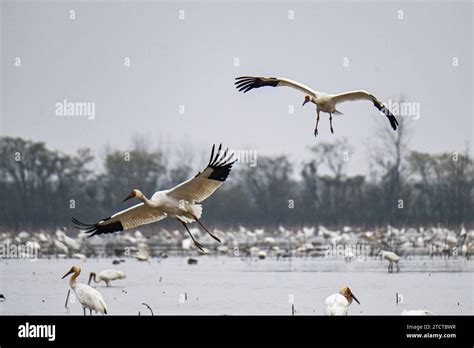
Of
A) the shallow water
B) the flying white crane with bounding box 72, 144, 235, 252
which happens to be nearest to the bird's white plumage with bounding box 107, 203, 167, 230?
the flying white crane with bounding box 72, 144, 235, 252

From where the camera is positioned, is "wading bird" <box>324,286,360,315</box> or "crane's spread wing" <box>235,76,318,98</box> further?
"crane's spread wing" <box>235,76,318,98</box>

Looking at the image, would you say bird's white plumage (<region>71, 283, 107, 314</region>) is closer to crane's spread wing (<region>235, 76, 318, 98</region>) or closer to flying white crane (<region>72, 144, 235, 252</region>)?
flying white crane (<region>72, 144, 235, 252</region>)

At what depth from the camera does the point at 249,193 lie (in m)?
35.6

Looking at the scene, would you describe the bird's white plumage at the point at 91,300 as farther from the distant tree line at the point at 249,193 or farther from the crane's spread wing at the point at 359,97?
the distant tree line at the point at 249,193

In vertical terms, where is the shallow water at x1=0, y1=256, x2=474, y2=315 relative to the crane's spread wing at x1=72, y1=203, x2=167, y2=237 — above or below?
below

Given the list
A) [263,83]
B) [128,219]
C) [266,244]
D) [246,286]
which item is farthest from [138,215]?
[266,244]

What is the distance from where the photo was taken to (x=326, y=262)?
20.7 m

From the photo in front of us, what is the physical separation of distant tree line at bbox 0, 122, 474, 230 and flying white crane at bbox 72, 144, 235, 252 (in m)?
17.1

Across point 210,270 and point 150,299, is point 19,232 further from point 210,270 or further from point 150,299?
point 150,299

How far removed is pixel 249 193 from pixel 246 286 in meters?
20.0

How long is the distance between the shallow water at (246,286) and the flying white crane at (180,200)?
1.05 m

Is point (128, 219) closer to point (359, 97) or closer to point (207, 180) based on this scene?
point (207, 180)

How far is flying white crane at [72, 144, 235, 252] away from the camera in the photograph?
1198 centimetres
